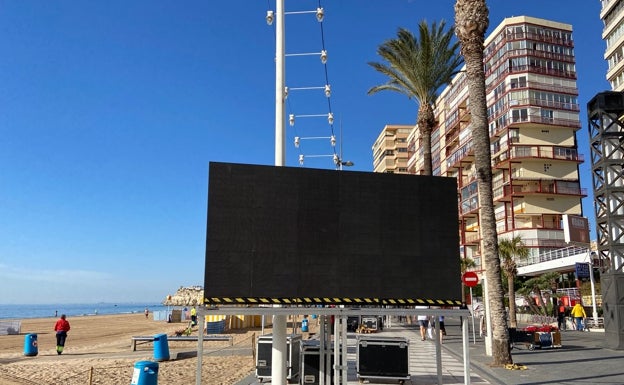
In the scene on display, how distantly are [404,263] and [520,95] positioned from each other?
220ft

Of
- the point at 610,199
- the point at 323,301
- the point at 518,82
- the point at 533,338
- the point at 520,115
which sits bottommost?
the point at 533,338

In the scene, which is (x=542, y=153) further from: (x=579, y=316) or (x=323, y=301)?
(x=323, y=301)

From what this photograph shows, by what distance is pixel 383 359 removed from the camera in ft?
42.7

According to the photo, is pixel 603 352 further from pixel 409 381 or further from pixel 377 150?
pixel 377 150

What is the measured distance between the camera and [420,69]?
1080 inches

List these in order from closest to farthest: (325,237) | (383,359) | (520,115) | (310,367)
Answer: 1. (325,237)
2. (310,367)
3. (383,359)
4. (520,115)

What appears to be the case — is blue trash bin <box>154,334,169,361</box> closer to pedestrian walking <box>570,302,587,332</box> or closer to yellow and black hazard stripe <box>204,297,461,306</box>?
yellow and black hazard stripe <box>204,297,461,306</box>

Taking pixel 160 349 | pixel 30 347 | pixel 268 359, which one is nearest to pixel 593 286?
pixel 160 349

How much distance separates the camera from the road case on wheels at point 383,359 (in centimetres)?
1292

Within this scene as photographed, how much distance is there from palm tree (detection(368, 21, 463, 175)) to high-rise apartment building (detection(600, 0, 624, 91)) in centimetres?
4130

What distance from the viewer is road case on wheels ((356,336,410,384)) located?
1292cm

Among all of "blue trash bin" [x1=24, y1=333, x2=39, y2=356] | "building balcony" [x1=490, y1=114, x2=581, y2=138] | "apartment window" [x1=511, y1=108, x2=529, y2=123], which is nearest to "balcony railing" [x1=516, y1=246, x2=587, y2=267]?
"building balcony" [x1=490, y1=114, x2=581, y2=138]

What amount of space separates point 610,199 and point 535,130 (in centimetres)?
5199

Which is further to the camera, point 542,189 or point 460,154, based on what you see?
point 460,154
